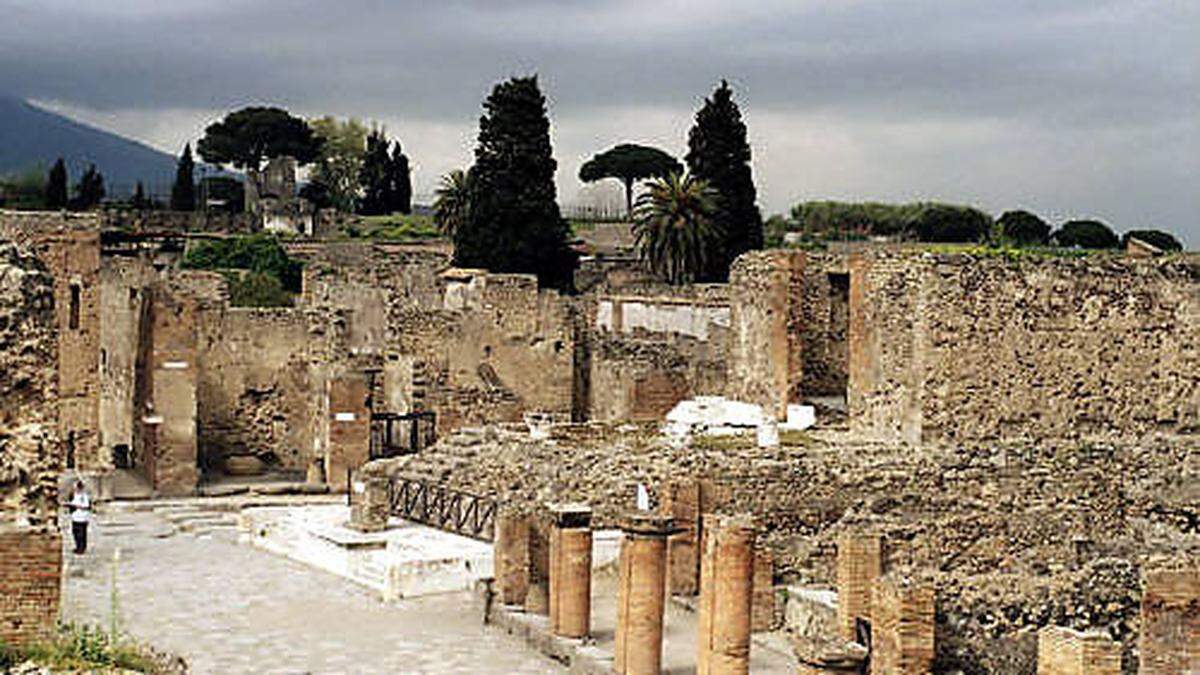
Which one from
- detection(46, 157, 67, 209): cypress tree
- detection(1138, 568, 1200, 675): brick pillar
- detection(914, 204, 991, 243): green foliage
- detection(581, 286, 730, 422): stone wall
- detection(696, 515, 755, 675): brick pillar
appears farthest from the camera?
detection(46, 157, 67, 209): cypress tree

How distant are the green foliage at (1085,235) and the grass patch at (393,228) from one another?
23.8 meters

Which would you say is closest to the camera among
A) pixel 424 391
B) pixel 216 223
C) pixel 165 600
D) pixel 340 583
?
pixel 165 600

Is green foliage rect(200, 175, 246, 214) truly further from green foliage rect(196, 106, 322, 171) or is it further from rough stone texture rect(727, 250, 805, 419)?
rough stone texture rect(727, 250, 805, 419)

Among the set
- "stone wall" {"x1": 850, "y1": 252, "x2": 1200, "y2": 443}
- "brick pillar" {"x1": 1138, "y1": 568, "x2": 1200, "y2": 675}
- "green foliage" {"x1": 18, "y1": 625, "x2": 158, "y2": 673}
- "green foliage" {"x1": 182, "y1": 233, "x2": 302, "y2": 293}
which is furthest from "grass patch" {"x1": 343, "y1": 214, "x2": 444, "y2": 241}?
"green foliage" {"x1": 18, "y1": 625, "x2": 158, "y2": 673}

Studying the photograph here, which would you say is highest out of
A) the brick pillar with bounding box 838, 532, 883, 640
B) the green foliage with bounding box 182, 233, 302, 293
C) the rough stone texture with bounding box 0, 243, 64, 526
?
the green foliage with bounding box 182, 233, 302, 293

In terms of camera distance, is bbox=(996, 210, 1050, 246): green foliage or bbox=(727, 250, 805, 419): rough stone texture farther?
bbox=(996, 210, 1050, 246): green foliage

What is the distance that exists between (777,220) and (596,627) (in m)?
53.9

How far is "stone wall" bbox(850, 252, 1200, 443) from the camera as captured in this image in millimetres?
18516

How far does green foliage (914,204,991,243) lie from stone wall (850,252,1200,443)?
28.2 m

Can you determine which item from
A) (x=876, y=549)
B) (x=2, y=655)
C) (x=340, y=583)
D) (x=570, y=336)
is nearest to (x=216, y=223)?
(x=570, y=336)

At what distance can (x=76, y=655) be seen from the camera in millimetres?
7422

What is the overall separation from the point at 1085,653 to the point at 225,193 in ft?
246

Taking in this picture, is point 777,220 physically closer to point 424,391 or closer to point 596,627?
point 424,391

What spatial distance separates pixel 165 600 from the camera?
16.9 m
